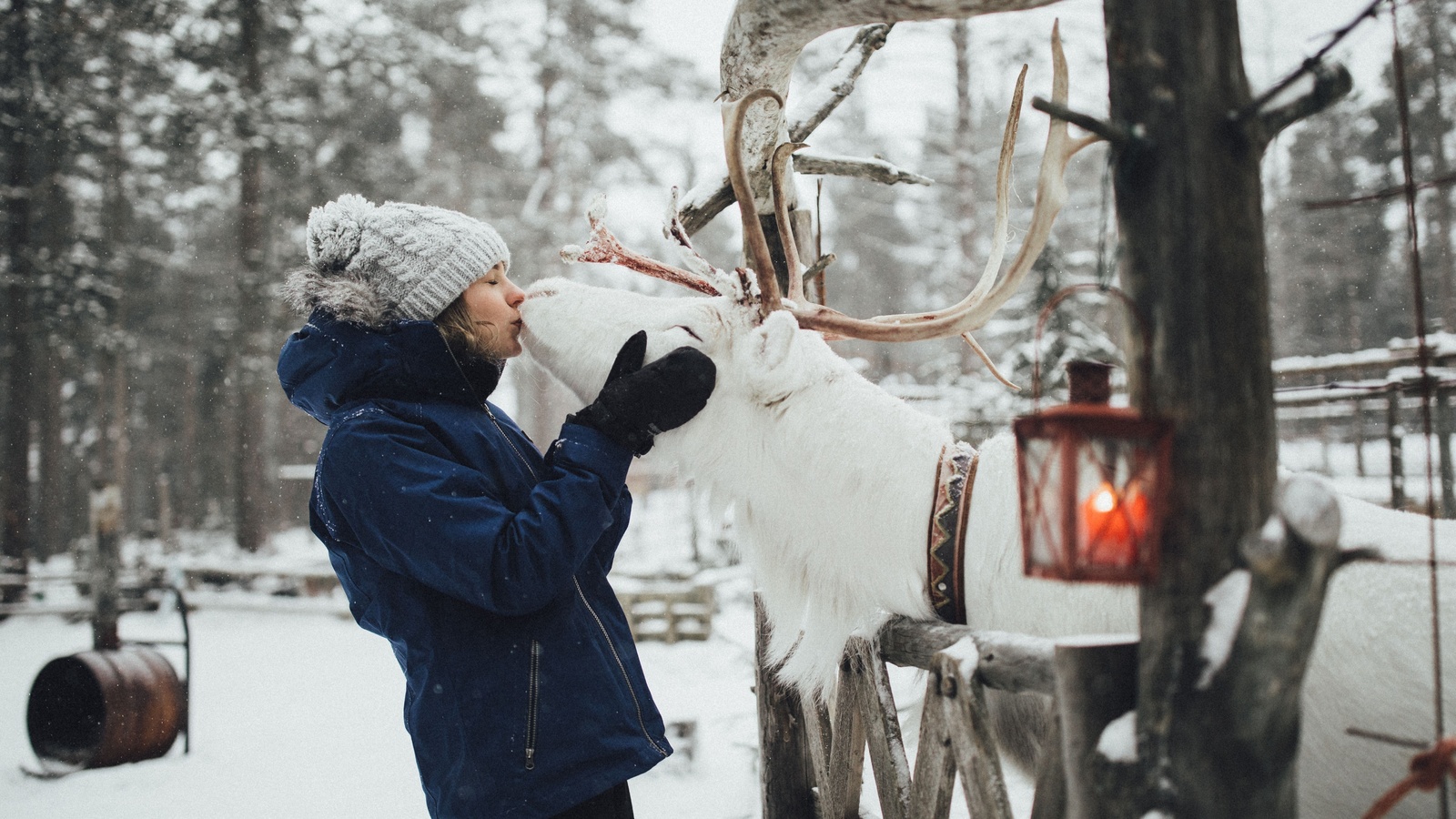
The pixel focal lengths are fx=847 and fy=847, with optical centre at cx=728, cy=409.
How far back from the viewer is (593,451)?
1.73m

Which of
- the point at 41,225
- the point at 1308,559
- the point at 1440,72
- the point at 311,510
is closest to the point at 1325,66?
the point at 1308,559

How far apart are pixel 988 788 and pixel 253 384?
13.9m

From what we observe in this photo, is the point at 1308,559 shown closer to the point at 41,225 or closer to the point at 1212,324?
the point at 1212,324

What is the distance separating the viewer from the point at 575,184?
16.6 metres

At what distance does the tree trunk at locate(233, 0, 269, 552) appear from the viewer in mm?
12258

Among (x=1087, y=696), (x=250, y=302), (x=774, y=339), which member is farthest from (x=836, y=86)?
(x=250, y=302)

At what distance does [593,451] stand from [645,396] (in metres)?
0.20

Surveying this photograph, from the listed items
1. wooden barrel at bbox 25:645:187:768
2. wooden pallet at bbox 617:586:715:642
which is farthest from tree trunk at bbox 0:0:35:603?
wooden pallet at bbox 617:586:715:642

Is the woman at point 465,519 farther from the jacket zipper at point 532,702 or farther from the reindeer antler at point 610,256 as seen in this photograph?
the reindeer antler at point 610,256

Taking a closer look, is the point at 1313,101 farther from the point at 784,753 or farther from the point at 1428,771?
the point at 784,753

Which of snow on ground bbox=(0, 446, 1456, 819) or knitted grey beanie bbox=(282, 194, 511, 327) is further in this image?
snow on ground bbox=(0, 446, 1456, 819)

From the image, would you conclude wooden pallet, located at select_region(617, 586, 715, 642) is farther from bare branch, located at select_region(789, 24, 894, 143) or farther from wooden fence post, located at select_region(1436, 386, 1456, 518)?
bare branch, located at select_region(789, 24, 894, 143)

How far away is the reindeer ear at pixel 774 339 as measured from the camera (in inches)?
90.0

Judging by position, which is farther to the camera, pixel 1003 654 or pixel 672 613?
pixel 672 613
